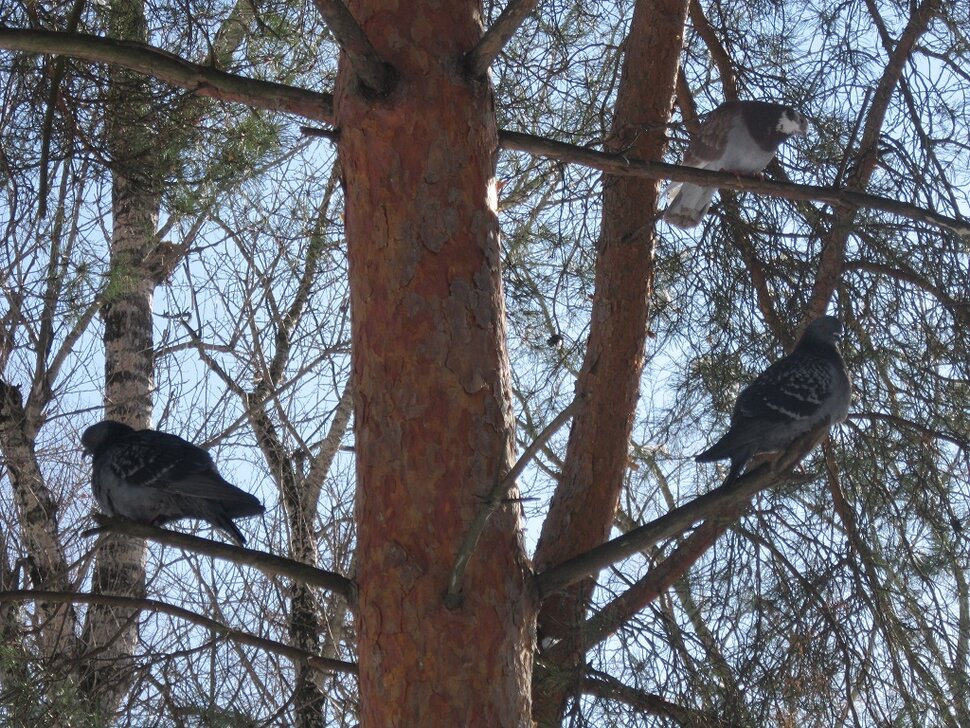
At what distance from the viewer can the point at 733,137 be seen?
4066 millimetres

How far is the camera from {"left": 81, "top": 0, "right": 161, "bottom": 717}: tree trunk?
3.58 m

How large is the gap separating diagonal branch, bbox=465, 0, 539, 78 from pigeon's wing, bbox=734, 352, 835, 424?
1395 millimetres

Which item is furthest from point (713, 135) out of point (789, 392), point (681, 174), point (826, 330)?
point (681, 174)

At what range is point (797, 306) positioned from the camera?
154 inches

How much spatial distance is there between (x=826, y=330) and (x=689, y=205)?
2.78 ft

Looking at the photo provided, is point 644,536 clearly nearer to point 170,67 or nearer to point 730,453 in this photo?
point 730,453

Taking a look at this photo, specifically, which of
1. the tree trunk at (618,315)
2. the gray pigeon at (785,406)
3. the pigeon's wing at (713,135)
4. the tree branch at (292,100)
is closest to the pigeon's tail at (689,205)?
the pigeon's wing at (713,135)

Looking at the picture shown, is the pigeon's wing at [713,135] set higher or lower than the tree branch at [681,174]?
higher

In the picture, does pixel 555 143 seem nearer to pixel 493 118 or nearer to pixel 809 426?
pixel 493 118

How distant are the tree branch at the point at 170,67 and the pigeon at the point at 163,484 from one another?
116cm

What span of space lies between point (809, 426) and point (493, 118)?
146 cm

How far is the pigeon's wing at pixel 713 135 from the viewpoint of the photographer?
13.2 ft

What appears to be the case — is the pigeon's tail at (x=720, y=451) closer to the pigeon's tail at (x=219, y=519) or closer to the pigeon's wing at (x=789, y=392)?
the pigeon's wing at (x=789, y=392)

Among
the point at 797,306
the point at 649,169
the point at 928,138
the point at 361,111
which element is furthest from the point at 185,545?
the point at 928,138
